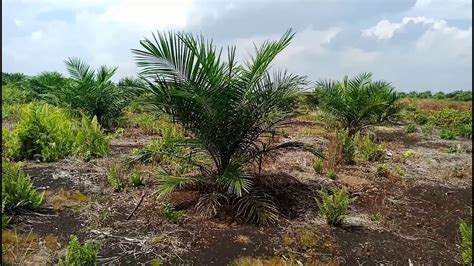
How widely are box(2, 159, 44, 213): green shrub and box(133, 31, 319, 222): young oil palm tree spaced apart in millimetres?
1428

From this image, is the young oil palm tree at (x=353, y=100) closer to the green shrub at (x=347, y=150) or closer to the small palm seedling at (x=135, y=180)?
the green shrub at (x=347, y=150)

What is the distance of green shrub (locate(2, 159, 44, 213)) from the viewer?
4.94 metres

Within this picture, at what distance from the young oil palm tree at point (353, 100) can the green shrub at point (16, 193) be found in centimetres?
729

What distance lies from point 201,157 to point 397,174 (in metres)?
3.53

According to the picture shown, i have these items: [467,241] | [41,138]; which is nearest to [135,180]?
[41,138]

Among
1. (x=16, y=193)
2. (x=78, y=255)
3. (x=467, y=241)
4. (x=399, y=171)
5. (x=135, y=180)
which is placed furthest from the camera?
(x=399, y=171)

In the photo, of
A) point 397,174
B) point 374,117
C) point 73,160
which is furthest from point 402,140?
point 73,160

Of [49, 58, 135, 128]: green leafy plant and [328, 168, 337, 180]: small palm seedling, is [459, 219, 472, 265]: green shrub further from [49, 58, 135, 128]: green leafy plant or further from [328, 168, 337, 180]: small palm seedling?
[49, 58, 135, 128]: green leafy plant

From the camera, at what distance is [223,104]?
17.8 ft

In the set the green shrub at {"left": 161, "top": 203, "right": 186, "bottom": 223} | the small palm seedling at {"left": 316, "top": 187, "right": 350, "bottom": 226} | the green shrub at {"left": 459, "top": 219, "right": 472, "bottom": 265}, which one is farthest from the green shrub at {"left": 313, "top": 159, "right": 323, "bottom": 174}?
the green shrub at {"left": 459, "top": 219, "right": 472, "bottom": 265}

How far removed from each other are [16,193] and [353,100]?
796 cm

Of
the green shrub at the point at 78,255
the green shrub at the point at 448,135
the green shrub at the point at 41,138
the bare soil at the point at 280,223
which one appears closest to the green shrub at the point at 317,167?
the bare soil at the point at 280,223

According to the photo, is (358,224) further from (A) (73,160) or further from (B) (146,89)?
(A) (73,160)

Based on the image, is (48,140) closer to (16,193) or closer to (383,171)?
(16,193)
